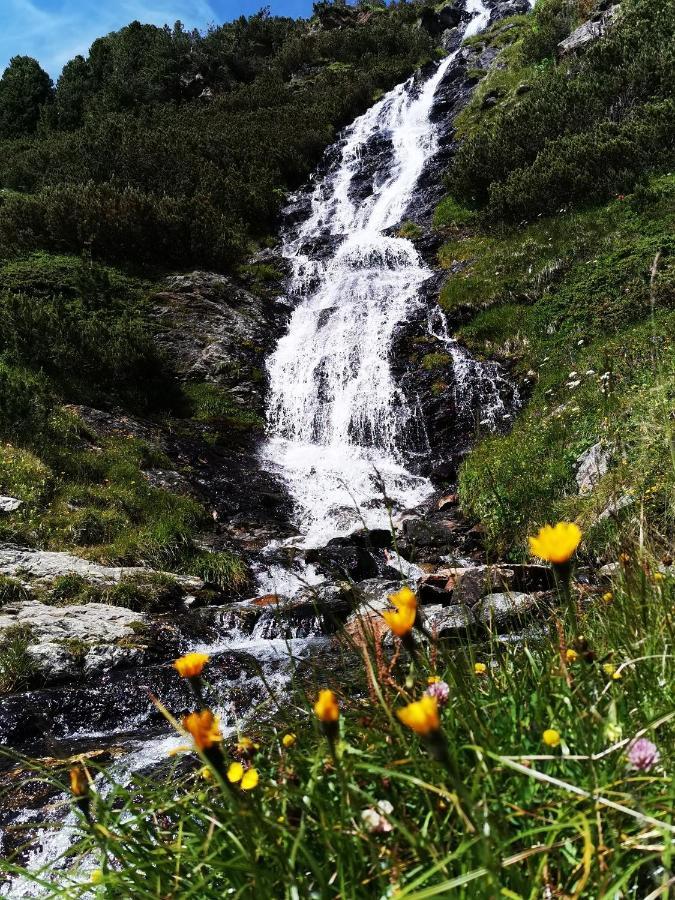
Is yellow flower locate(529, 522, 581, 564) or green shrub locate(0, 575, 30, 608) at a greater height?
yellow flower locate(529, 522, 581, 564)

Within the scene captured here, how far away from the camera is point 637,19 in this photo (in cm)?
1892

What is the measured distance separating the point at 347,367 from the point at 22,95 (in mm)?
32490

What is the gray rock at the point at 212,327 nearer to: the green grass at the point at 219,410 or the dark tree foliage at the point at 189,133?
the green grass at the point at 219,410

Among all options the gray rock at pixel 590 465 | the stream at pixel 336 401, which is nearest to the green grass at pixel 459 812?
the stream at pixel 336 401

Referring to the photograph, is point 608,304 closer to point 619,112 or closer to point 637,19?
point 619,112

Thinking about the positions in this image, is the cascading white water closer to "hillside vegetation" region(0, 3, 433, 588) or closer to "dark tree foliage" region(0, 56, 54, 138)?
"hillside vegetation" region(0, 3, 433, 588)

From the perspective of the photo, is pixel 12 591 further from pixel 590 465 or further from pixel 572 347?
pixel 572 347

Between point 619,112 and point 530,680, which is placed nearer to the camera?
point 530,680

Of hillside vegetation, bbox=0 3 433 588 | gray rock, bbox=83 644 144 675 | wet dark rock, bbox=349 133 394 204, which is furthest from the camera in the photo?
wet dark rock, bbox=349 133 394 204

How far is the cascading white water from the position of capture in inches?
425

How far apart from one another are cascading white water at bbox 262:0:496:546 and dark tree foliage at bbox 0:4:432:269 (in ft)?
11.0

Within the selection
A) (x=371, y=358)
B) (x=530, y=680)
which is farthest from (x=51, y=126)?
(x=530, y=680)

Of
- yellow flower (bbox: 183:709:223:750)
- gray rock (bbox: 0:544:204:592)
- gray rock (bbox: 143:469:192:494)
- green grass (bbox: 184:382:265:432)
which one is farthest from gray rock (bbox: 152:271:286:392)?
yellow flower (bbox: 183:709:223:750)

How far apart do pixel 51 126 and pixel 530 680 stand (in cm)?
3854
